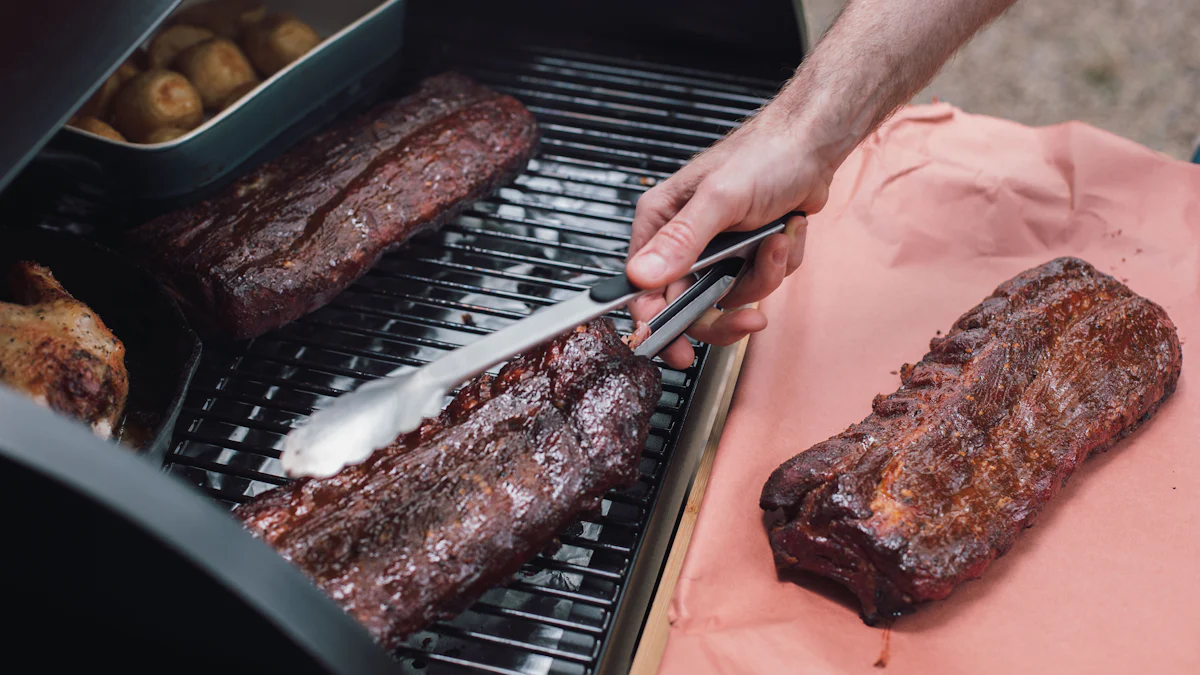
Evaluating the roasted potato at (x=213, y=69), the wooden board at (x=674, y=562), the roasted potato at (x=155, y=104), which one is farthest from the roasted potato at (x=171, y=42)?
the wooden board at (x=674, y=562)

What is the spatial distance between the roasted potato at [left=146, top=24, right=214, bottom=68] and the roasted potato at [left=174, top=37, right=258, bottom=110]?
5 cm

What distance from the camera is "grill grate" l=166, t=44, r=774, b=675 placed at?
76.6 inches

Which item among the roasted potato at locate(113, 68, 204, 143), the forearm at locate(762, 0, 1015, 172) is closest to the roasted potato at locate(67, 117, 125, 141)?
the roasted potato at locate(113, 68, 204, 143)

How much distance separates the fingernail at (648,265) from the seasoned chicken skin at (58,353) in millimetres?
1100

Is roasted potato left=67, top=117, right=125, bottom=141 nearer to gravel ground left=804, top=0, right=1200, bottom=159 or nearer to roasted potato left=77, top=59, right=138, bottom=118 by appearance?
roasted potato left=77, top=59, right=138, bottom=118

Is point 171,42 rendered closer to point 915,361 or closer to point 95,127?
point 95,127

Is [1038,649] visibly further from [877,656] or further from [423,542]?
[423,542]

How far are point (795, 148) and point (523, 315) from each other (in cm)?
89

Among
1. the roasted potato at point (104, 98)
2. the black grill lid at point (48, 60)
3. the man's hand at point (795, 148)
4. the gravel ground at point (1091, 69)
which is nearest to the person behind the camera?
the black grill lid at point (48, 60)

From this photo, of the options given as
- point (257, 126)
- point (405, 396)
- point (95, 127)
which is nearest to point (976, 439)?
point (405, 396)

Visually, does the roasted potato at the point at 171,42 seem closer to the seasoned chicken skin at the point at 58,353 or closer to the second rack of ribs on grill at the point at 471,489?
the seasoned chicken skin at the point at 58,353

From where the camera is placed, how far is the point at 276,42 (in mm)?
2814

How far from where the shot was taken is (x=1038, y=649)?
1937 millimetres

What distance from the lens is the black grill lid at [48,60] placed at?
1.33 m
